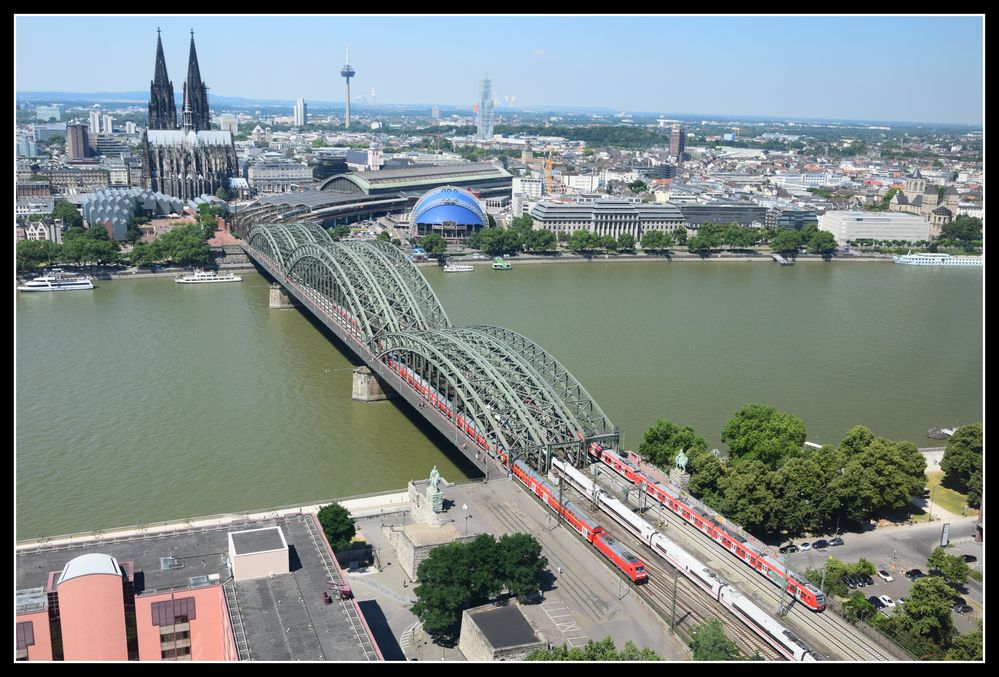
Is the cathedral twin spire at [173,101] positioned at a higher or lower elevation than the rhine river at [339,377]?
higher

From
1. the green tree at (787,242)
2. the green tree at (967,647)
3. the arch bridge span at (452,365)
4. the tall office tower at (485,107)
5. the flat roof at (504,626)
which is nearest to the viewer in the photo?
the flat roof at (504,626)

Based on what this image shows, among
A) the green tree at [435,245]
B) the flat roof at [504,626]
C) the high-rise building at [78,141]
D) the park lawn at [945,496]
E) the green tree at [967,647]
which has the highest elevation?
the high-rise building at [78,141]

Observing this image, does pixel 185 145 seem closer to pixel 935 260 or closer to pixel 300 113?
pixel 935 260

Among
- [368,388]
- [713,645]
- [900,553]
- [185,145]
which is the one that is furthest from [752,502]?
[185,145]

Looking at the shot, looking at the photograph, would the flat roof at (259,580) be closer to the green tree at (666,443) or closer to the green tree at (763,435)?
the green tree at (666,443)

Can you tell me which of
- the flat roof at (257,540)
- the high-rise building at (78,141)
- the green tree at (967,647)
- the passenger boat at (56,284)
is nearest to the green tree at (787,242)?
the passenger boat at (56,284)

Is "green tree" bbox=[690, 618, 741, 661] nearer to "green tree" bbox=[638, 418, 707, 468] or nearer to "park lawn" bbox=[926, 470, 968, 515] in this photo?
"green tree" bbox=[638, 418, 707, 468]

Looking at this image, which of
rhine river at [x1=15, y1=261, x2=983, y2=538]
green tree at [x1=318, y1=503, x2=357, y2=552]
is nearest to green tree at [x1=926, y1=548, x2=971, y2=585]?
rhine river at [x1=15, y1=261, x2=983, y2=538]

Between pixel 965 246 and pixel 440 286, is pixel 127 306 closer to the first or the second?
pixel 440 286
